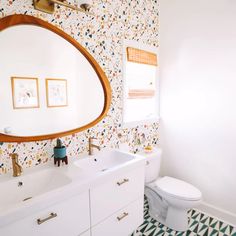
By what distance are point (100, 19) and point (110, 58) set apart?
0.36 m

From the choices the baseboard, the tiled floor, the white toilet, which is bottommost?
the tiled floor

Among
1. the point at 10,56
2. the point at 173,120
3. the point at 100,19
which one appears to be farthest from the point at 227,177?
the point at 10,56

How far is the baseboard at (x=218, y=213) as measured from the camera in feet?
6.48

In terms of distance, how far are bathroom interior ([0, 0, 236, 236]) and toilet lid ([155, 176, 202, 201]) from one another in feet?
0.04

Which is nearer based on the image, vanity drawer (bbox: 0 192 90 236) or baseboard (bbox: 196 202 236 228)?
vanity drawer (bbox: 0 192 90 236)

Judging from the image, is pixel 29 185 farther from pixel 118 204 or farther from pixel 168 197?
pixel 168 197

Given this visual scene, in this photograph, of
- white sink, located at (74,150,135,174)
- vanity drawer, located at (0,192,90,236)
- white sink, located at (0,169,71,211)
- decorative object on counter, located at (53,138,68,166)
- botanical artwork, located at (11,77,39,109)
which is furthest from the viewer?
white sink, located at (74,150,135,174)

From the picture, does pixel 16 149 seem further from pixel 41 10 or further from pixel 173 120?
pixel 173 120

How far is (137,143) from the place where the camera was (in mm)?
2227

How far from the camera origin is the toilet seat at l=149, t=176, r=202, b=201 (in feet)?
5.83

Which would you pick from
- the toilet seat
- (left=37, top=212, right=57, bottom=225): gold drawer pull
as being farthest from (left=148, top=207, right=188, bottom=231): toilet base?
(left=37, top=212, right=57, bottom=225): gold drawer pull

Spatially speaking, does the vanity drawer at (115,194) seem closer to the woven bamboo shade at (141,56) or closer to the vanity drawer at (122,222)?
the vanity drawer at (122,222)

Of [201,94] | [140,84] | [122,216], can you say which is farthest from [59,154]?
[201,94]

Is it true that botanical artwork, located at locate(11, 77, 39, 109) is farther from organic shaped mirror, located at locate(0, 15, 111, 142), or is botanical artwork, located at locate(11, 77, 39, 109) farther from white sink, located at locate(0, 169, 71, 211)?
white sink, located at locate(0, 169, 71, 211)
